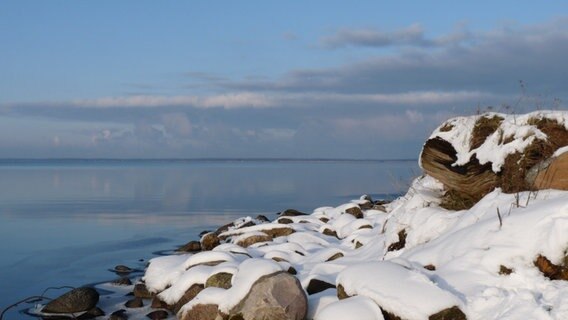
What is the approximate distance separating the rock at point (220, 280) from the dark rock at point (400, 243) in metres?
2.75

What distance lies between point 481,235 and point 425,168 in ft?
8.99

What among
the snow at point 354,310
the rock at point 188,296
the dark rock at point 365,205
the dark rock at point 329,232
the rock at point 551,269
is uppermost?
the rock at point 551,269

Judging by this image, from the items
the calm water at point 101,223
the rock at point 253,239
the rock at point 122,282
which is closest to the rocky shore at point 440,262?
the rock at point 122,282

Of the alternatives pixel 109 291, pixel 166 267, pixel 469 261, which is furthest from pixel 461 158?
pixel 109 291

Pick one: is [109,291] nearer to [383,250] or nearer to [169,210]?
[383,250]

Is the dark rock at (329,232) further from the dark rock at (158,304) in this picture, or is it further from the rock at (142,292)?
the dark rock at (158,304)

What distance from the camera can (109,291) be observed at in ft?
42.6

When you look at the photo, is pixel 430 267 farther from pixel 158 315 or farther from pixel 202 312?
pixel 158 315

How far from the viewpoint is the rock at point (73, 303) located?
10.9 metres

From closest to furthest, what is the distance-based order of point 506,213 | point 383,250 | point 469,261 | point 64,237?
point 469,261
point 506,213
point 383,250
point 64,237

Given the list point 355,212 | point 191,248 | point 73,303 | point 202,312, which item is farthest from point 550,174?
point 191,248

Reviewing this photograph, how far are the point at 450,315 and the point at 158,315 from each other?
235 inches

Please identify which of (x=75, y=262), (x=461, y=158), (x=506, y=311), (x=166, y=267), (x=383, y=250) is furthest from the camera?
(x=75, y=262)

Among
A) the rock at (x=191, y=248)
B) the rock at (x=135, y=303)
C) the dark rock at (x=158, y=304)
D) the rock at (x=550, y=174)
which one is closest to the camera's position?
the rock at (x=550, y=174)
